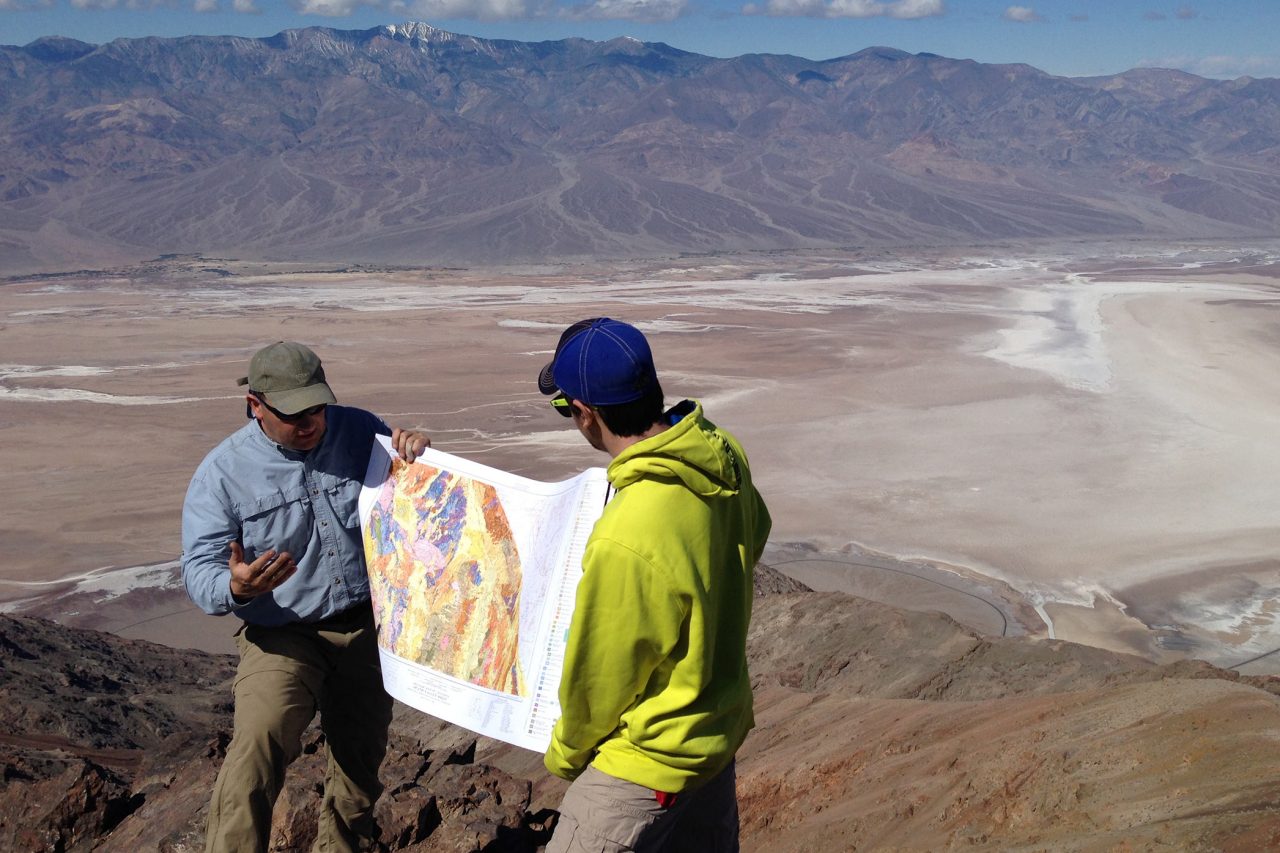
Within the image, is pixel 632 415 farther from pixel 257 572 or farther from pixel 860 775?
pixel 860 775

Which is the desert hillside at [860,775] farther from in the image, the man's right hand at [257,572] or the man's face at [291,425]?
the man's face at [291,425]

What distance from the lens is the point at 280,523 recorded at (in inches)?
135

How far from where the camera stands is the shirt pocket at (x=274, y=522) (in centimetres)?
339

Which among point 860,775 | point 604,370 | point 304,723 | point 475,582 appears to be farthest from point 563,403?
point 860,775

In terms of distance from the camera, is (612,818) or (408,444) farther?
(408,444)

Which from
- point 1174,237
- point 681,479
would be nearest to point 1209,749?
point 681,479

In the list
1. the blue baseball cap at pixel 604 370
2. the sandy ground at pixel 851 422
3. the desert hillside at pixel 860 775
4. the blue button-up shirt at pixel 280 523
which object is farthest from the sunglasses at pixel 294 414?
the sandy ground at pixel 851 422

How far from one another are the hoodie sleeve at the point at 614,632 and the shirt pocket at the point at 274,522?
1.40m

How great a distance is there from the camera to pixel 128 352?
1389 inches

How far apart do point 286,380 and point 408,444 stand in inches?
16.1

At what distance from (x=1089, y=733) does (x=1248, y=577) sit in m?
12.6

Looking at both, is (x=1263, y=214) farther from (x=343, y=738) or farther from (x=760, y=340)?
(x=343, y=738)

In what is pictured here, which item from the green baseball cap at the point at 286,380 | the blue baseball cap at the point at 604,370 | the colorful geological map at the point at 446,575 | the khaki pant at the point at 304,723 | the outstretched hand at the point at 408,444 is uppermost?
the blue baseball cap at the point at 604,370

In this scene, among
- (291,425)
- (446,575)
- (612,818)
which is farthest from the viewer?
(291,425)
